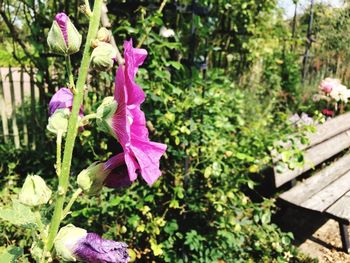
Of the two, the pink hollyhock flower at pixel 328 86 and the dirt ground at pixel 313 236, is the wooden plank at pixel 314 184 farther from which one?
the pink hollyhock flower at pixel 328 86

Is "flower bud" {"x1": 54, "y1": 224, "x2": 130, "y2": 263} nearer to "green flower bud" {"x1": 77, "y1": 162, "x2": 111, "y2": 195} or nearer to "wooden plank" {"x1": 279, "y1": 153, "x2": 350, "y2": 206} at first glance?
"green flower bud" {"x1": 77, "y1": 162, "x2": 111, "y2": 195}

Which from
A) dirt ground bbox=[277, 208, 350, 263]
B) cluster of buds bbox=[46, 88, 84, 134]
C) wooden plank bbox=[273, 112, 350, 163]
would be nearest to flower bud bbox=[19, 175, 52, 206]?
cluster of buds bbox=[46, 88, 84, 134]

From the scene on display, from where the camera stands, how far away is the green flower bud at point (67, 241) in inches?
28.2

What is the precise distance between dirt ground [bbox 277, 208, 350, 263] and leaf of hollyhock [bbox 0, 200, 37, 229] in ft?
9.05

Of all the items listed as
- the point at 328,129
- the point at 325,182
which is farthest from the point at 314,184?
the point at 328,129

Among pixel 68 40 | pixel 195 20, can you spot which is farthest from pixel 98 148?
pixel 68 40

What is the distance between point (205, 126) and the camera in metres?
2.41

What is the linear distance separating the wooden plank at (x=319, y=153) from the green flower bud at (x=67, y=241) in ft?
8.10

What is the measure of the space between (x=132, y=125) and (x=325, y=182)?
305 cm

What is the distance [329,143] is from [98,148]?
235cm

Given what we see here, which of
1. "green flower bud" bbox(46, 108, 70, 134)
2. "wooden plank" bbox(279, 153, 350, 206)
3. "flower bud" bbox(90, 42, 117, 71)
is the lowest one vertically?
"wooden plank" bbox(279, 153, 350, 206)

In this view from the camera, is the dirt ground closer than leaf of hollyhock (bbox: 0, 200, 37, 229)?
No

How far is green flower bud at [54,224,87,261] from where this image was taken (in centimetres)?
72

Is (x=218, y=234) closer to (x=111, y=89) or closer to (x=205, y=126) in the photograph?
(x=205, y=126)
